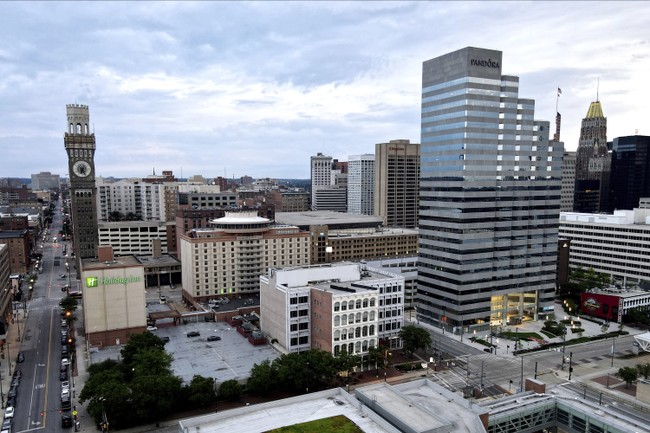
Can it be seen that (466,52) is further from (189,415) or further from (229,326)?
(189,415)

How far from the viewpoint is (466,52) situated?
401ft

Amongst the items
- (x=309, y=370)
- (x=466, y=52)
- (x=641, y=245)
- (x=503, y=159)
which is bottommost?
(x=309, y=370)

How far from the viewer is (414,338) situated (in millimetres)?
107625

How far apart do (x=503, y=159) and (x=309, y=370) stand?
81050 mm

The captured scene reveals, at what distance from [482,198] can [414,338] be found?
44797 mm

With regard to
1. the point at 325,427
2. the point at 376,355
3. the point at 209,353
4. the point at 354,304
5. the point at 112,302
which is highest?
the point at 354,304

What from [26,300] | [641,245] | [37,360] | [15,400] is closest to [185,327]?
[37,360]

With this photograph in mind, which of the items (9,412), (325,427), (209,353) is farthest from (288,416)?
(9,412)

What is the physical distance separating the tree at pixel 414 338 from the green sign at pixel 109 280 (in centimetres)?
6797

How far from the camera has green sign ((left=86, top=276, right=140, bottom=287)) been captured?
116m

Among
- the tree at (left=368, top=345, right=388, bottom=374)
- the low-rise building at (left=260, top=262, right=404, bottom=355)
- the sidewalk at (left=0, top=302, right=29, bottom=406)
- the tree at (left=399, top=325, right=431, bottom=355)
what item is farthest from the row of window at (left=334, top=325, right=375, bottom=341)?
the sidewalk at (left=0, top=302, right=29, bottom=406)

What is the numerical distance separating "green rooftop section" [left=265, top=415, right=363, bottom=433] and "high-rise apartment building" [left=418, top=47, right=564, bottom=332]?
7603cm

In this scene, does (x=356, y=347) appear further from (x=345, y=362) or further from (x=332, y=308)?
(x=345, y=362)

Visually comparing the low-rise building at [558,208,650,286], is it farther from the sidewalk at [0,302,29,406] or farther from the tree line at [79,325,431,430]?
the sidewalk at [0,302,29,406]
